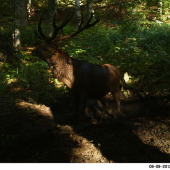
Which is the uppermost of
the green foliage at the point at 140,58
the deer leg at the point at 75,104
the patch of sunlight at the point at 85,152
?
the green foliage at the point at 140,58

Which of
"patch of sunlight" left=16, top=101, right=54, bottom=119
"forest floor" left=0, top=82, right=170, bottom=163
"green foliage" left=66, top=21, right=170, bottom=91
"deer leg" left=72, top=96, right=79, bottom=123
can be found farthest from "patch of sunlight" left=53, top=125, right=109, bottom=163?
"green foliage" left=66, top=21, right=170, bottom=91

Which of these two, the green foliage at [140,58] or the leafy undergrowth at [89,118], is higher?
the green foliage at [140,58]

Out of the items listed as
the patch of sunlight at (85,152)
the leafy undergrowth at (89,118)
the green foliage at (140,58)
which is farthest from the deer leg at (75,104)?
the green foliage at (140,58)

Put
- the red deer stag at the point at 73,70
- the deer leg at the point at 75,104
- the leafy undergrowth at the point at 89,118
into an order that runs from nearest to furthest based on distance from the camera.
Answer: the leafy undergrowth at the point at 89,118
the red deer stag at the point at 73,70
the deer leg at the point at 75,104

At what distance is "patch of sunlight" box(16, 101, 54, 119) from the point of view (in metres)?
5.80

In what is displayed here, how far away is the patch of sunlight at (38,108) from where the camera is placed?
580 centimetres

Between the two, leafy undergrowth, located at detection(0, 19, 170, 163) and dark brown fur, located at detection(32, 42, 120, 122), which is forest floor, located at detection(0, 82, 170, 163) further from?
dark brown fur, located at detection(32, 42, 120, 122)

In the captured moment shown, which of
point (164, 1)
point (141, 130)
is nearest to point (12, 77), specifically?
point (141, 130)

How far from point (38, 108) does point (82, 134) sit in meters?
2.18

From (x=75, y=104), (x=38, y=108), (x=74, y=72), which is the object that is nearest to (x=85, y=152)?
(x=75, y=104)

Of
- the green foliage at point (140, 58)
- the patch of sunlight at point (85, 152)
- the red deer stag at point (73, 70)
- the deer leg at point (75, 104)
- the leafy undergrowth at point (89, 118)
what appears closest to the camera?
the patch of sunlight at point (85, 152)

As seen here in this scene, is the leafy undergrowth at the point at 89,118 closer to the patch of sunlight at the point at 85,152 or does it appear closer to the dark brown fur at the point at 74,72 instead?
the patch of sunlight at the point at 85,152

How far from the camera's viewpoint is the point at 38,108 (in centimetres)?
602

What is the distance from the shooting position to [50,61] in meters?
4.64
